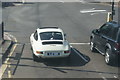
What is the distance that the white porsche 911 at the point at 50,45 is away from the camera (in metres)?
14.2

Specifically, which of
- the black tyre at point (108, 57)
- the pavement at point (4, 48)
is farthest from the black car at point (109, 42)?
the pavement at point (4, 48)

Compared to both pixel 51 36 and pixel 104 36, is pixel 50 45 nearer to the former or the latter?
pixel 51 36

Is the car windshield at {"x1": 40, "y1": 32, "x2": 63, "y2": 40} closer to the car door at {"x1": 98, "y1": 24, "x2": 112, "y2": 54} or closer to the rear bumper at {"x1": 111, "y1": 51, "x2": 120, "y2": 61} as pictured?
the car door at {"x1": 98, "y1": 24, "x2": 112, "y2": 54}

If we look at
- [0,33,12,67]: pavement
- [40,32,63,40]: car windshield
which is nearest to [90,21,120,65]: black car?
[40,32,63,40]: car windshield

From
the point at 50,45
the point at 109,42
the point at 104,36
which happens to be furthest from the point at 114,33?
the point at 50,45

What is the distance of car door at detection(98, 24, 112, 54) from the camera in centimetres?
1473

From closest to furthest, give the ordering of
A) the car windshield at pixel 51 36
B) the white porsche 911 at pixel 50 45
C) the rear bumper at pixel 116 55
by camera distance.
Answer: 1. the rear bumper at pixel 116 55
2. the white porsche 911 at pixel 50 45
3. the car windshield at pixel 51 36

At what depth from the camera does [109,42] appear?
14.2 metres

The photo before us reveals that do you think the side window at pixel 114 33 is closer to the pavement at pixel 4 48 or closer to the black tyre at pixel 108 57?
the black tyre at pixel 108 57

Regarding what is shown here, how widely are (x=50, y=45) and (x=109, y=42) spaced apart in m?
2.75

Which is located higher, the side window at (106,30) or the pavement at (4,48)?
the side window at (106,30)

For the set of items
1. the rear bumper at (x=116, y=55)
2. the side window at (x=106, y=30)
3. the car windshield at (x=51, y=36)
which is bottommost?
the rear bumper at (x=116, y=55)

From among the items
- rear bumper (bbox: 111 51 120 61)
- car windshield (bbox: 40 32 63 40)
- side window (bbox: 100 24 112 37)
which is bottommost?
rear bumper (bbox: 111 51 120 61)

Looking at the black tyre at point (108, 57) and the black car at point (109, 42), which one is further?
the black tyre at point (108, 57)
